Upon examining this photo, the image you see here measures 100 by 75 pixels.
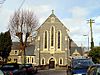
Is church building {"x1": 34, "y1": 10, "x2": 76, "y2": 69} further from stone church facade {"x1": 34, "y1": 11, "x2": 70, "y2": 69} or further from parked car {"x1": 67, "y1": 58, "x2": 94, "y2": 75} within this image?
parked car {"x1": 67, "y1": 58, "x2": 94, "y2": 75}

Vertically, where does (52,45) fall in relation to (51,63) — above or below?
above

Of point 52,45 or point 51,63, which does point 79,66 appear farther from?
point 51,63

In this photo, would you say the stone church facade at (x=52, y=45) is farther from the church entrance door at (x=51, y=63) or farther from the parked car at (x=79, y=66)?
the parked car at (x=79, y=66)

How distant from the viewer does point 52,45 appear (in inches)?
3875

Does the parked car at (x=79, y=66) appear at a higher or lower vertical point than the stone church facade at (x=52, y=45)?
lower

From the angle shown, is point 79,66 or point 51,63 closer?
point 79,66

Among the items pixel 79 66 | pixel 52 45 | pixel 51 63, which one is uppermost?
pixel 52 45

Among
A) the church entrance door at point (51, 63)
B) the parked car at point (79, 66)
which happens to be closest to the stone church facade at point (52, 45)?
the church entrance door at point (51, 63)

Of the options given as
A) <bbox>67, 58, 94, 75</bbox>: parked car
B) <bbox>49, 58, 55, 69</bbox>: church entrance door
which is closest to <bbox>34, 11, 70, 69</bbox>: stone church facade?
<bbox>49, 58, 55, 69</bbox>: church entrance door

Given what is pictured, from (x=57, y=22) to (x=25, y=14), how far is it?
22103 millimetres

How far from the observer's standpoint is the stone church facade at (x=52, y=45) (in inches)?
3879

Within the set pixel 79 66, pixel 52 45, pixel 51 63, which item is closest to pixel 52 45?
pixel 52 45

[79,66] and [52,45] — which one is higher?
[52,45]

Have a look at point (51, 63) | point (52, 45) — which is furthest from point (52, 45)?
point (51, 63)
